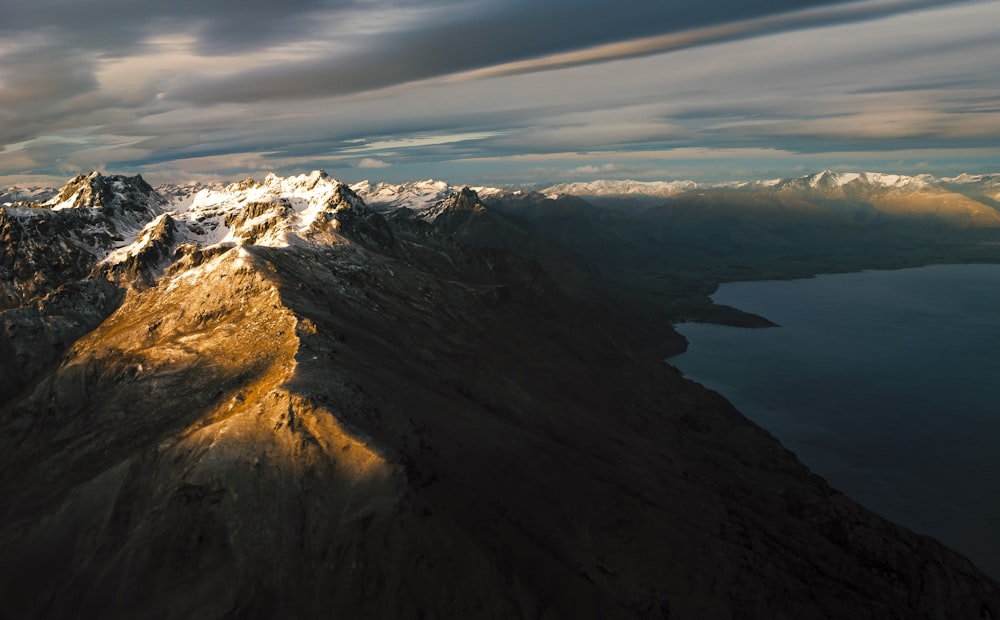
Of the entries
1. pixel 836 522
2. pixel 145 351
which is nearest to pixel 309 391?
pixel 145 351

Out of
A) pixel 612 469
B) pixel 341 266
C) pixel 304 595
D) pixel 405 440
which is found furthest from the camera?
pixel 341 266

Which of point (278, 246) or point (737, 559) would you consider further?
point (278, 246)

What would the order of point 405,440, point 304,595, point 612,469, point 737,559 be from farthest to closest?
point 612,469 → point 737,559 → point 405,440 → point 304,595

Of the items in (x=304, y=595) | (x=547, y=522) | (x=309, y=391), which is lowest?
(x=547, y=522)

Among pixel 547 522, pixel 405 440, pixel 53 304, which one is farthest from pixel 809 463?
pixel 53 304

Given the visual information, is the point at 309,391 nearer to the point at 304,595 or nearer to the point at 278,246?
the point at 304,595

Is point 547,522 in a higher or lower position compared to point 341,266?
lower
